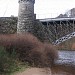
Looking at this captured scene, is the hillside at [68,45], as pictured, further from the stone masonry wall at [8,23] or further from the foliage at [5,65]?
the foliage at [5,65]

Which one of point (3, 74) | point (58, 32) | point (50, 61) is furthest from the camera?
point (58, 32)

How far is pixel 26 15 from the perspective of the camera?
57969mm

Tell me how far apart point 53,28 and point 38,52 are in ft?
139

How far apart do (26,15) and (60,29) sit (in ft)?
31.0

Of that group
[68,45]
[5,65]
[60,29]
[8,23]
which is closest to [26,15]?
[60,29]

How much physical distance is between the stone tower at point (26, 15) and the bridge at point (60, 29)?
6.99 meters

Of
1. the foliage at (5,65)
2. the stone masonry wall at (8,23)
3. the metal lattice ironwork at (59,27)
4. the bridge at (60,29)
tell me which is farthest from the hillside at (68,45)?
the foliage at (5,65)

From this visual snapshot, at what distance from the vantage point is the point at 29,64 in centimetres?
2342

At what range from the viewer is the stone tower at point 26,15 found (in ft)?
187

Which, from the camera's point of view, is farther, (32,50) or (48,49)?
(48,49)

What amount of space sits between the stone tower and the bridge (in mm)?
6992

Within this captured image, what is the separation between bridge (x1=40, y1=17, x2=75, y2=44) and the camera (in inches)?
2549

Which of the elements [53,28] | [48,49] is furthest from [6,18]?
[48,49]

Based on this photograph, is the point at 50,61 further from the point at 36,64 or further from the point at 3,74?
the point at 3,74
